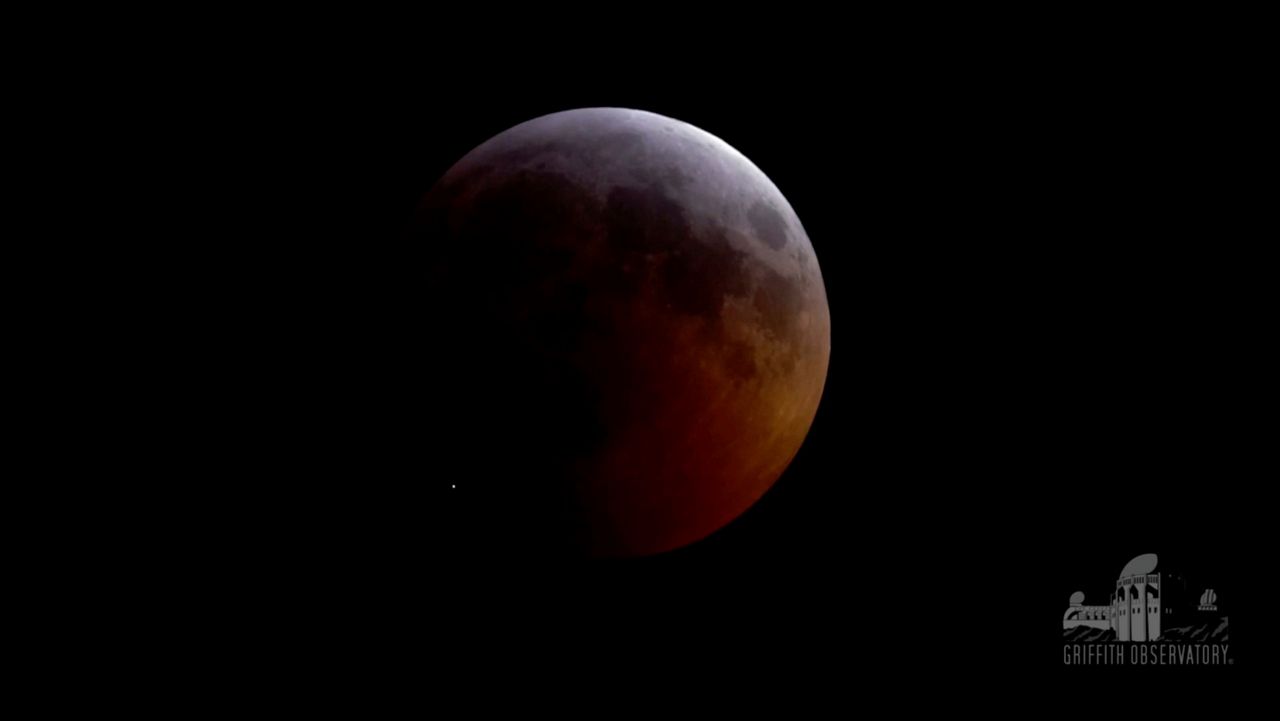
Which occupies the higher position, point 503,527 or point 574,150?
point 574,150

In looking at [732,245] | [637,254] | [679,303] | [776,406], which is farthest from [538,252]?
[776,406]

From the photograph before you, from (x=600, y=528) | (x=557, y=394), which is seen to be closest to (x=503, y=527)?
(x=600, y=528)

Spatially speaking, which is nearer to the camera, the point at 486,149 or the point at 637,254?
the point at 637,254

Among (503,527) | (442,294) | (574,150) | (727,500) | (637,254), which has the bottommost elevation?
(503,527)

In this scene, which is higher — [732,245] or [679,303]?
[732,245]

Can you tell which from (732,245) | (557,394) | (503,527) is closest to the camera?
(557,394)

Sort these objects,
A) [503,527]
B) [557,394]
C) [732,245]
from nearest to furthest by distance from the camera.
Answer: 1. [557,394]
2. [732,245]
3. [503,527]

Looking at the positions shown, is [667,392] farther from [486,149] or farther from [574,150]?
[486,149]

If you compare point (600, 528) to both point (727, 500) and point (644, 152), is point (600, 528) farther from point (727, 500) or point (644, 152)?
point (644, 152)

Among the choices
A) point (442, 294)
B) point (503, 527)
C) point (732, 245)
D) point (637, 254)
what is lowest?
point (503, 527)
